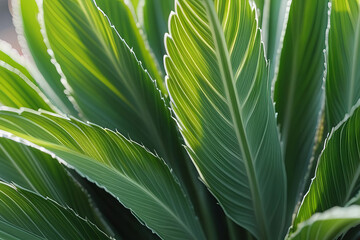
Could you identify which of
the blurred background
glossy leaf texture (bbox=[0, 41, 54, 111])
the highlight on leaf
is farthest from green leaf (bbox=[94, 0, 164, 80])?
the blurred background

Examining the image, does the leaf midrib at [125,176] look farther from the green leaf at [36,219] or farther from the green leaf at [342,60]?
the green leaf at [342,60]

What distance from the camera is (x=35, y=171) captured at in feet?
1.65

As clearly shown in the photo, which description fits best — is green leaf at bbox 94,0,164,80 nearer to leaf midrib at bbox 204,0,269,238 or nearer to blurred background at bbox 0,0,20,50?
leaf midrib at bbox 204,0,269,238

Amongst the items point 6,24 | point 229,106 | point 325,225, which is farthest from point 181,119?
point 6,24

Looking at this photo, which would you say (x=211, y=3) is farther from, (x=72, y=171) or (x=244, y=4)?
(x=72, y=171)

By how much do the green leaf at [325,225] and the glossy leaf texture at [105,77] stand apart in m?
0.19

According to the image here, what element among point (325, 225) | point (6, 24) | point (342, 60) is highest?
point (6, 24)

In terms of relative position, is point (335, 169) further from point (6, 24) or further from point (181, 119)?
point (6, 24)

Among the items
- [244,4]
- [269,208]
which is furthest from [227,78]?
[269,208]

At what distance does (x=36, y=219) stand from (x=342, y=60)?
0.32m

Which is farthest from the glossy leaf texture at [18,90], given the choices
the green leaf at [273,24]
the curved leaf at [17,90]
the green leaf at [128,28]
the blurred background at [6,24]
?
the blurred background at [6,24]

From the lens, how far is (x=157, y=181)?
449 mm

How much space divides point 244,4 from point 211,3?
4 cm

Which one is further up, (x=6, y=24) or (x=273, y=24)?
(x=6, y=24)
